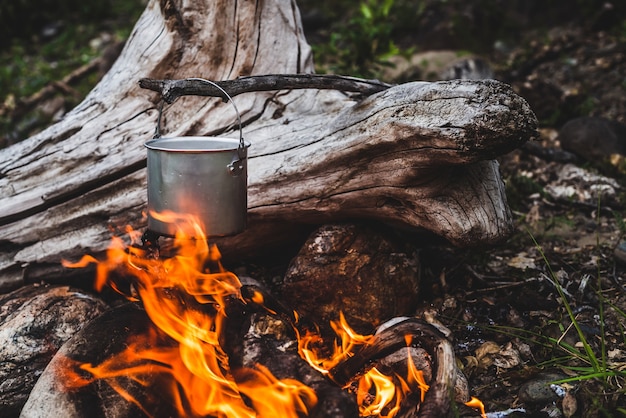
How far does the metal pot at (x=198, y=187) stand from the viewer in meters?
2.82

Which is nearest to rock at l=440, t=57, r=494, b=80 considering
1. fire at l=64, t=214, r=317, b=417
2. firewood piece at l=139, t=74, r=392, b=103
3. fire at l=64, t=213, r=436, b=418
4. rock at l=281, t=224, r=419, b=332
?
firewood piece at l=139, t=74, r=392, b=103

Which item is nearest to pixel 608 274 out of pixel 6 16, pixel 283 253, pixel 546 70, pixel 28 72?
pixel 283 253

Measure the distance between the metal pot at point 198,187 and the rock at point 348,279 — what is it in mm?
738

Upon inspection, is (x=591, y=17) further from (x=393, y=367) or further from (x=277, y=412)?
(x=277, y=412)

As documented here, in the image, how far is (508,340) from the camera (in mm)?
3449

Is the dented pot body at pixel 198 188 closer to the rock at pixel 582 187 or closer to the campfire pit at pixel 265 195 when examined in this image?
the campfire pit at pixel 265 195

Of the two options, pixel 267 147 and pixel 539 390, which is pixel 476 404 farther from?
pixel 267 147

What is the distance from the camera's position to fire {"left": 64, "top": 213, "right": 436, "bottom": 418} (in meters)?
2.73

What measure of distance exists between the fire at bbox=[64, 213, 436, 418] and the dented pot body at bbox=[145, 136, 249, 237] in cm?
4

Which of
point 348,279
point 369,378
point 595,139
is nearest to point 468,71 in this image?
point 595,139

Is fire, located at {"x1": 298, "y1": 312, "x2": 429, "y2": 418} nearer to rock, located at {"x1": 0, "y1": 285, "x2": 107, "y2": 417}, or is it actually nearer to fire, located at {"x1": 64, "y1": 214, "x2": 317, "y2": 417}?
fire, located at {"x1": 64, "y1": 214, "x2": 317, "y2": 417}

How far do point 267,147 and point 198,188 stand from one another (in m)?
1.09

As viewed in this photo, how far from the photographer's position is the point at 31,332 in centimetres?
337

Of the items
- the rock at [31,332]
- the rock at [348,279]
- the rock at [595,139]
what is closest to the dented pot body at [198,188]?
the rock at [348,279]
